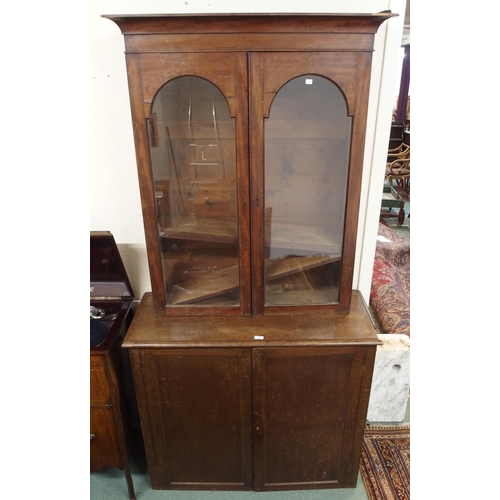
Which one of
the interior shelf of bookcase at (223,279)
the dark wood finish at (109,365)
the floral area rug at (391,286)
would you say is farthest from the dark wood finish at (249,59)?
the floral area rug at (391,286)

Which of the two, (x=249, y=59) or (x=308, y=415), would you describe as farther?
(x=308, y=415)

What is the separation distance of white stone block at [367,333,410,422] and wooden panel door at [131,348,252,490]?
70cm

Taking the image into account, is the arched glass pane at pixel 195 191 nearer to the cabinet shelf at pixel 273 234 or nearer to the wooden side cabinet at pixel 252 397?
the cabinet shelf at pixel 273 234

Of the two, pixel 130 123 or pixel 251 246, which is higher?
pixel 130 123

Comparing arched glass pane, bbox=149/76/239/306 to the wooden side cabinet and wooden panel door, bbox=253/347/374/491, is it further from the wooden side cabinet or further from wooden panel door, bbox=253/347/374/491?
wooden panel door, bbox=253/347/374/491

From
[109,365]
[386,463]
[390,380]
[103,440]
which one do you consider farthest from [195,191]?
[386,463]

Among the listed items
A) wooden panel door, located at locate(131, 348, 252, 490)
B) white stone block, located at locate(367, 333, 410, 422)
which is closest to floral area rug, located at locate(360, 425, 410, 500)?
white stone block, located at locate(367, 333, 410, 422)

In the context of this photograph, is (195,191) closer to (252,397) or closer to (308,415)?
(252,397)

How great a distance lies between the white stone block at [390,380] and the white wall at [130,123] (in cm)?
33

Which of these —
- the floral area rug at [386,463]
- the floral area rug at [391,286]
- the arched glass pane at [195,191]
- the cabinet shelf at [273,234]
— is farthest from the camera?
the floral area rug at [391,286]

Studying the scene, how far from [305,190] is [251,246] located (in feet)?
0.88

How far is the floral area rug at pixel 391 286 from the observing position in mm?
2191

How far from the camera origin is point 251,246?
1.28 m

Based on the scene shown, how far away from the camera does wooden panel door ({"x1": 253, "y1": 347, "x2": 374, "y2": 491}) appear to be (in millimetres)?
1338
